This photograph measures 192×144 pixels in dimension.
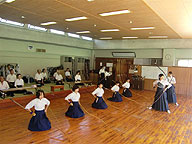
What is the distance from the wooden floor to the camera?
3865 millimetres

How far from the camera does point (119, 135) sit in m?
4.18

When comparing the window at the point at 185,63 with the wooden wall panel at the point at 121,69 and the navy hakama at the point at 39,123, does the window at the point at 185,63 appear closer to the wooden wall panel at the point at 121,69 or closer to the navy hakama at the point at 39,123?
the wooden wall panel at the point at 121,69

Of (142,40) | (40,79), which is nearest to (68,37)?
(40,79)

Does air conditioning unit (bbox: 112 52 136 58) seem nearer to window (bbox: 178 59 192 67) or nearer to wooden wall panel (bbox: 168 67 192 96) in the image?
wooden wall panel (bbox: 168 67 192 96)

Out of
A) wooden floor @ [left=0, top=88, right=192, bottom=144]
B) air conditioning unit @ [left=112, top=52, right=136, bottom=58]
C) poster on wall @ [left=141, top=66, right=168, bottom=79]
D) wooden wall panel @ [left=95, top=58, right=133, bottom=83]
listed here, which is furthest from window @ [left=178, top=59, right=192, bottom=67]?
wooden floor @ [left=0, top=88, right=192, bottom=144]

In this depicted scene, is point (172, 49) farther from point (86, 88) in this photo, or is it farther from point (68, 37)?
point (68, 37)

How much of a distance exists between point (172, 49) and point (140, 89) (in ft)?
12.4

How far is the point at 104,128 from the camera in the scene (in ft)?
15.1

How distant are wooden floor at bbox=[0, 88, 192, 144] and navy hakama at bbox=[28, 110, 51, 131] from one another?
0.44ft

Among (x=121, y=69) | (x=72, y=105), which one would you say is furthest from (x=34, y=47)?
(x=72, y=105)

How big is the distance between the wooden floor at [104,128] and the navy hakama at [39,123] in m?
0.13

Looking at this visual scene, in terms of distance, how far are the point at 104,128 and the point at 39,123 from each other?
183cm

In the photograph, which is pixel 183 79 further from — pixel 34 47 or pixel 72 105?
pixel 34 47

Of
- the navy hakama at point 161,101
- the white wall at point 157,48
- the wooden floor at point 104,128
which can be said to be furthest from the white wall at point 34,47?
the navy hakama at point 161,101
